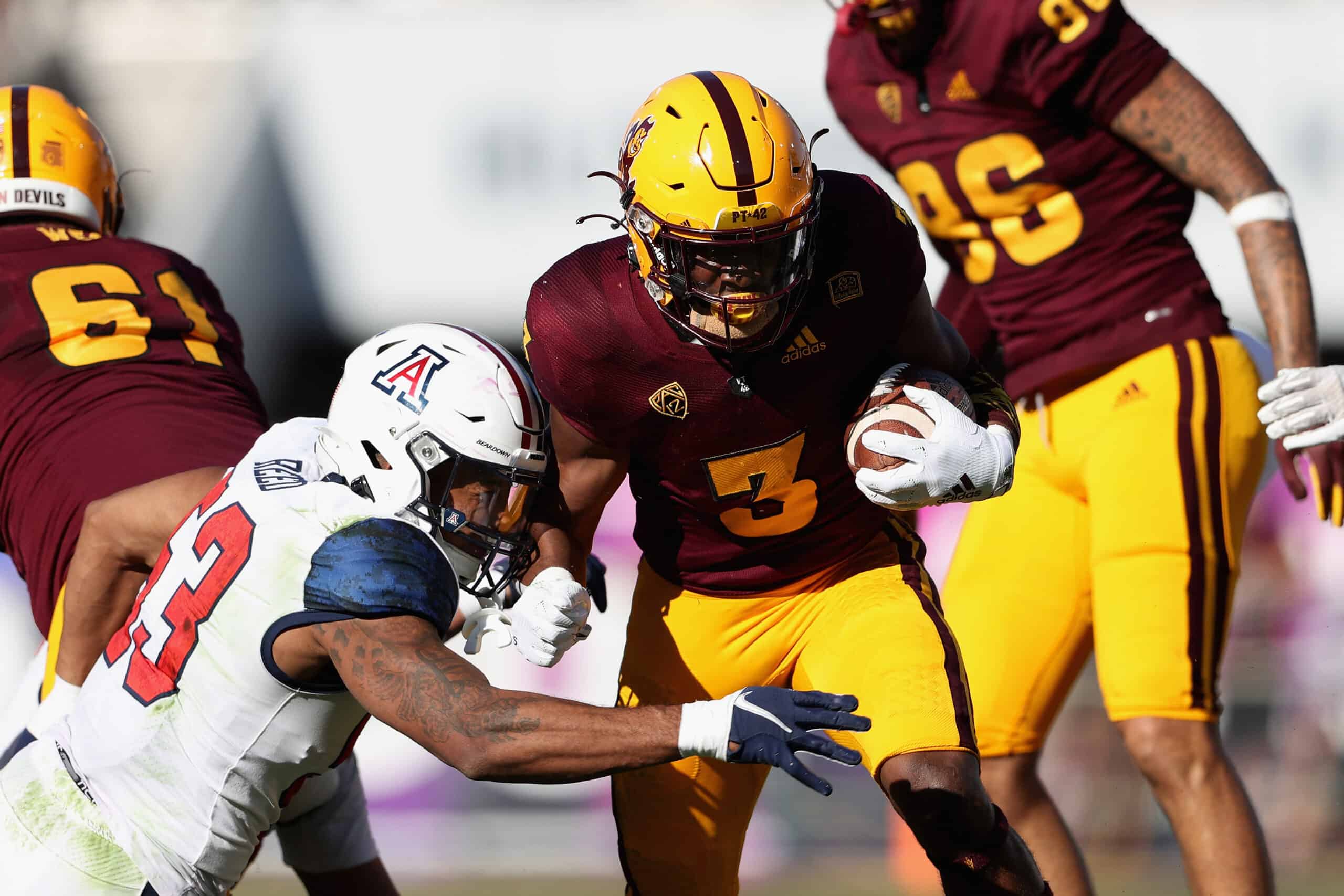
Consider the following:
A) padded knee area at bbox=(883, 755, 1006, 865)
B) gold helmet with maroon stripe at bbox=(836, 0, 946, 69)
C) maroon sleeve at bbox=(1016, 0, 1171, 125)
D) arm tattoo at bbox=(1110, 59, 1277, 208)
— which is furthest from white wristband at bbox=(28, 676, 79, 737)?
arm tattoo at bbox=(1110, 59, 1277, 208)

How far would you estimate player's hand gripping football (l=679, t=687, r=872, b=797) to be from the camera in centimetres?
202

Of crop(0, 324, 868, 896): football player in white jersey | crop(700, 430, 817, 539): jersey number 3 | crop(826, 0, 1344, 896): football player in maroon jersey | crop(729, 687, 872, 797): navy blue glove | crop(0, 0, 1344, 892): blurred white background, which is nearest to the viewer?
crop(729, 687, 872, 797): navy blue glove

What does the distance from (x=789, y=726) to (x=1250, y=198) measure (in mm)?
1927

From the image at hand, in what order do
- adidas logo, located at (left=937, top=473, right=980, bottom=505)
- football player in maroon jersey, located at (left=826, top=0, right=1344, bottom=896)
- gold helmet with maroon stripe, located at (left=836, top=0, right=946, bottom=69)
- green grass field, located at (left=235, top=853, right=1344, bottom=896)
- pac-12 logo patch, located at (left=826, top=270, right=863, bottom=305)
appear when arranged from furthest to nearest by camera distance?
green grass field, located at (left=235, top=853, right=1344, bottom=896), gold helmet with maroon stripe, located at (left=836, top=0, right=946, bottom=69), football player in maroon jersey, located at (left=826, top=0, right=1344, bottom=896), pac-12 logo patch, located at (left=826, top=270, right=863, bottom=305), adidas logo, located at (left=937, top=473, right=980, bottom=505)

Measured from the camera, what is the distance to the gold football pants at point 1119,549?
3.15m

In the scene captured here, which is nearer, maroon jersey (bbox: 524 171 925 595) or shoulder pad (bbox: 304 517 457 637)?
shoulder pad (bbox: 304 517 457 637)

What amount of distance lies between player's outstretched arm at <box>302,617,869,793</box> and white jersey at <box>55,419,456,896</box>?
0.07 m

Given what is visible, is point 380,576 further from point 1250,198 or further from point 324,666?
point 1250,198

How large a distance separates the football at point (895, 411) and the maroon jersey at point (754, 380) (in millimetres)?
82

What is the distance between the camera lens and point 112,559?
10.1ft

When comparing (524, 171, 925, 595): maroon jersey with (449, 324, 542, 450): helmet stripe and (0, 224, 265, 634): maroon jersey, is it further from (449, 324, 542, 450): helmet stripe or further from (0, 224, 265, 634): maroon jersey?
(0, 224, 265, 634): maroon jersey

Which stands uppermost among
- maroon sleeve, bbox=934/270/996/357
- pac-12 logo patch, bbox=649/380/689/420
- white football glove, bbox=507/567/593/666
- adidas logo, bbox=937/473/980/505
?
pac-12 logo patch, bbox=649/380/689/420

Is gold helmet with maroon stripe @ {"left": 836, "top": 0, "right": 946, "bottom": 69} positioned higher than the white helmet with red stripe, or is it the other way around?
gold helmet with maroon stripe @ {"left": 836, "top": 0, "right": 946, "bottom": 69}

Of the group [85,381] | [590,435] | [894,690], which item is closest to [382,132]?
[85,381]
